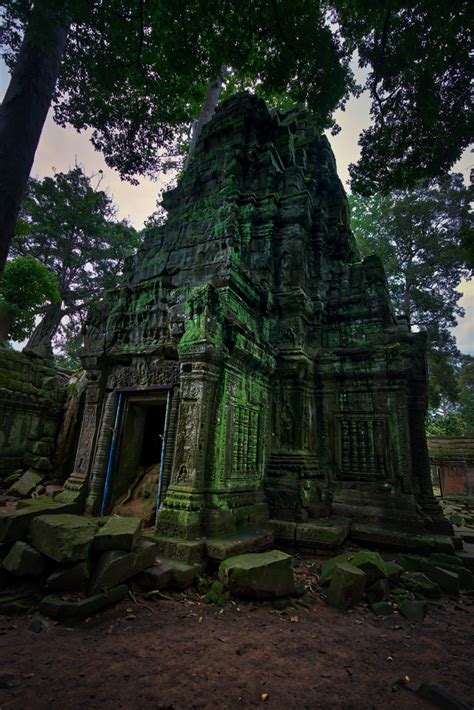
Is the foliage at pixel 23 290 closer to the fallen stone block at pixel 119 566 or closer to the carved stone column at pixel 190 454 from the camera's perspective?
the carved stone column at pixel 190 454

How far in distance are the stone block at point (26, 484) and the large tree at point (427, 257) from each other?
66.9 ft

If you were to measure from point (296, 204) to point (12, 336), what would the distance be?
462 inches

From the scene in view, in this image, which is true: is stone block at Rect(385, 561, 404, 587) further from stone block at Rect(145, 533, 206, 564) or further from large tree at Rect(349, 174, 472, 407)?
large tree at Rect(349, 174, 472, 407)

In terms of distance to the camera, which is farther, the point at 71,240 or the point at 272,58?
the point at 71,240

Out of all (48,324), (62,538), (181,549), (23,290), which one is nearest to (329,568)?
(181,549)

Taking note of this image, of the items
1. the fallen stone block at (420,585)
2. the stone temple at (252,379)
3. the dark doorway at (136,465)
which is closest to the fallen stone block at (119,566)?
the stone temple at (252,379)

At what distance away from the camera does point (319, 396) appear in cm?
816

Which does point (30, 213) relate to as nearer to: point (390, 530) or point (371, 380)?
point (371, 380)

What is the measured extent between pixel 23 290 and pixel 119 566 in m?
12.4

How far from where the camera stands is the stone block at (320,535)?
5.52 m

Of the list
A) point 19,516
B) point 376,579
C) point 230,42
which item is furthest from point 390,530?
point 230,42

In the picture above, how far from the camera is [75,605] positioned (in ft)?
11.1

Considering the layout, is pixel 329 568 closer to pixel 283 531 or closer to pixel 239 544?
pixel 239 544

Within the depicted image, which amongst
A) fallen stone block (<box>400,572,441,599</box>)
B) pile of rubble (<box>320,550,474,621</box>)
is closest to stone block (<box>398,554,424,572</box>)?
pile of rubble (<box>320,550,474,621</box>)
